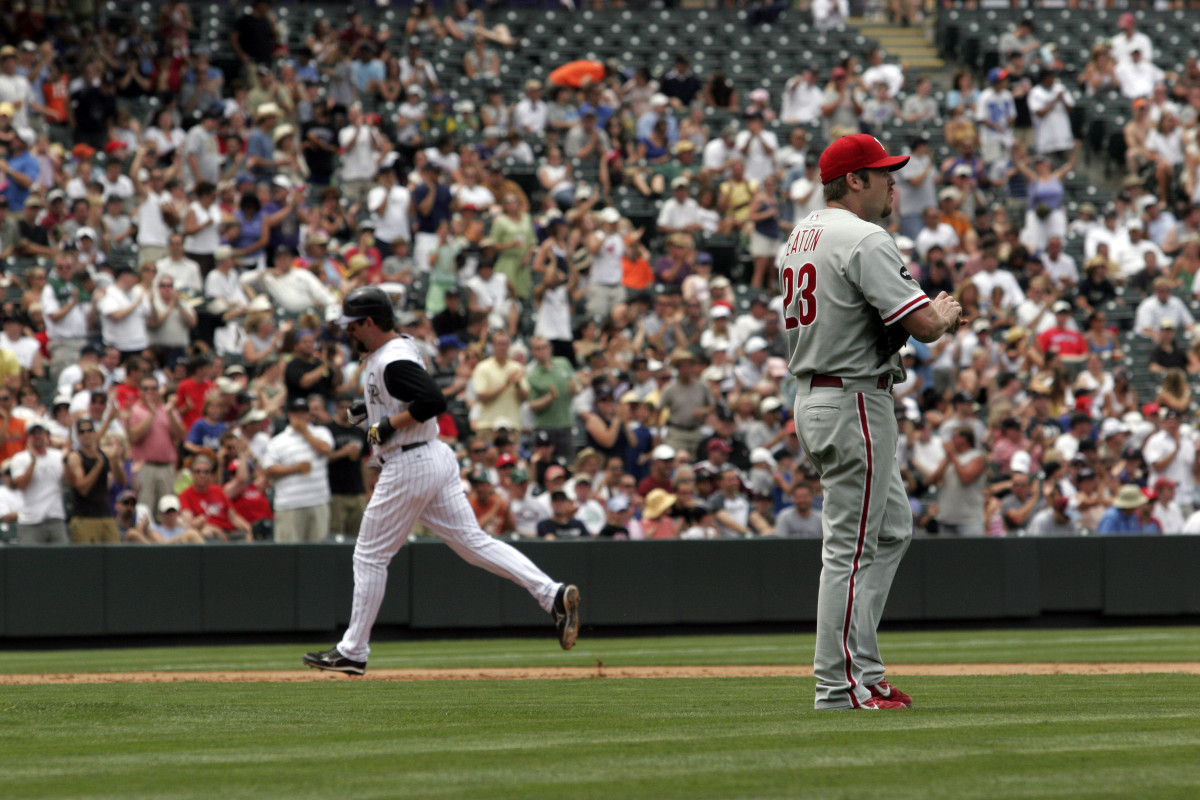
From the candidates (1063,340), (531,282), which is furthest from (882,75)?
(531,282)

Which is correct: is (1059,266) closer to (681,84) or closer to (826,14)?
(681,84)

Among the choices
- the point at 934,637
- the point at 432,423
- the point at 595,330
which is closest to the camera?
the point at 432,423

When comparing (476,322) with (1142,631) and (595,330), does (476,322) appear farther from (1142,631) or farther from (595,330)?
(1142,631)

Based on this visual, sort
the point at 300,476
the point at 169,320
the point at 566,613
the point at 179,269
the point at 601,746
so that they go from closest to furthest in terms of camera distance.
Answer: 1. the point at 601,746
2. the point at 566,613
3. the point at 300,476
4. the point at 169,320
5. the point at 179,269

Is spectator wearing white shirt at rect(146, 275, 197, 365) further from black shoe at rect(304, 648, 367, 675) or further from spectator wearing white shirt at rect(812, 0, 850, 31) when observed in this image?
spectator wearing white shirt at rect(812, 0, 850, 31)

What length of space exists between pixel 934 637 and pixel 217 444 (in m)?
6.52

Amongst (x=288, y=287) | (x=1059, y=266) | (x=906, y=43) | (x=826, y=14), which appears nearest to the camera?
(x=288, y=287)

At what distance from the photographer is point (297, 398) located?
13938mm

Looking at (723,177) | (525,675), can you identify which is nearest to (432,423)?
(525,675)

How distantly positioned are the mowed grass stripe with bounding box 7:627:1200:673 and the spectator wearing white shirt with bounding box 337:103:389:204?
24.7 feet

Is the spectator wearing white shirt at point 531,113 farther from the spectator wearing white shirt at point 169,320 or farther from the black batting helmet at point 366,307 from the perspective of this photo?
the black batting helmet at point 366,307

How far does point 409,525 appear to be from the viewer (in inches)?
311

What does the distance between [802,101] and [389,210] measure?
683cm

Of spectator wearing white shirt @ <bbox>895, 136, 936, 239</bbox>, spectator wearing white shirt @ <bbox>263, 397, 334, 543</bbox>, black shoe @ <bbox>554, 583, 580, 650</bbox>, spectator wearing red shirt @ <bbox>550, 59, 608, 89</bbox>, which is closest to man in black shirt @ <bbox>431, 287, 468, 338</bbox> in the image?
spectator wearing white shirt @ <bbox>263, 397, 334, 543</bbox>
